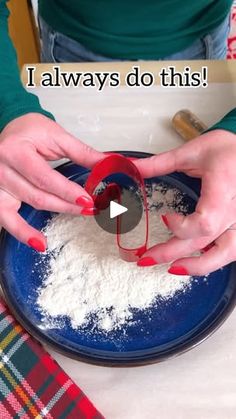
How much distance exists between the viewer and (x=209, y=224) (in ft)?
1.75

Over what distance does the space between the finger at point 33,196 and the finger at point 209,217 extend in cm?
12

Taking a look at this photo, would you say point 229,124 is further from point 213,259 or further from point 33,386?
point 33,386

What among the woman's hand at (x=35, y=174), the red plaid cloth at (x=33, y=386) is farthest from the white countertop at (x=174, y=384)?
the woman's hand at (x=35, y=174)

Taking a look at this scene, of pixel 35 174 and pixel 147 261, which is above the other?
pixel 35 174

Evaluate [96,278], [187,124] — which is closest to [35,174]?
[96,278]

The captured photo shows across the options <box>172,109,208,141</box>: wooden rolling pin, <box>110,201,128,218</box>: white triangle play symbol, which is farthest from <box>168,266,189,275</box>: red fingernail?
<box>172,109,208,141</box>: wooden rolling pin

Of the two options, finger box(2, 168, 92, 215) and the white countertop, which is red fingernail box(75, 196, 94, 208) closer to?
finger box(2, 168, 92, 215)

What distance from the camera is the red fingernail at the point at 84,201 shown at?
581 millimetres

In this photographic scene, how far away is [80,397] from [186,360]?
11 cm

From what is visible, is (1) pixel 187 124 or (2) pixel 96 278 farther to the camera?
(1) pixel 187 124

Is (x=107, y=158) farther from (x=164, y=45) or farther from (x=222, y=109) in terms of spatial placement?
(x=164, y=45)

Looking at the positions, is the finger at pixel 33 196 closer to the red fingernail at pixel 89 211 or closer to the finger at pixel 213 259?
the red fingernail at pixel 89 211

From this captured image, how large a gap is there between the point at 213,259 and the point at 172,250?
0.13 ft

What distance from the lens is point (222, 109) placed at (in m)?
0.76
